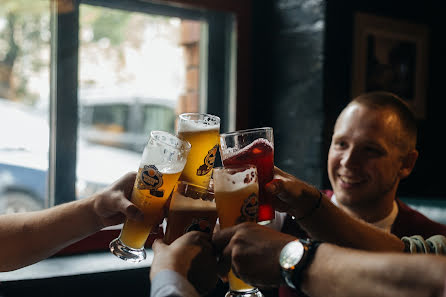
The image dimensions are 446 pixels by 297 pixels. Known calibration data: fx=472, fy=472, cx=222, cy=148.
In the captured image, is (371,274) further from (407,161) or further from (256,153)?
(407,161)

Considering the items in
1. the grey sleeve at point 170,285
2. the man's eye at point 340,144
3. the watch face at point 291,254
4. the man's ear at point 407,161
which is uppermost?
the man's eye at point 340,144

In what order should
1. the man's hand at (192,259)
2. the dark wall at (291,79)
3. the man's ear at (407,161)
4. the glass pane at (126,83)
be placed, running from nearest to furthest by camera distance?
the man's hand at (192,259), the man's ear at (407,161), the glass pane at (126,83), the dark wall at (291,79)

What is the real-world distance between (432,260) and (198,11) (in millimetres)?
2275

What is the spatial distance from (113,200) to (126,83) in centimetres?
154

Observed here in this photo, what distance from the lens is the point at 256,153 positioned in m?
1.23

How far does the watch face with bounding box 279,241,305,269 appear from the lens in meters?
0.99

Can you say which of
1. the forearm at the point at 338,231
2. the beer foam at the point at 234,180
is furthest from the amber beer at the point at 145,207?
the forearm at the point at 338,231

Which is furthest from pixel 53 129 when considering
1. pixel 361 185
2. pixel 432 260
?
pixel 432 260

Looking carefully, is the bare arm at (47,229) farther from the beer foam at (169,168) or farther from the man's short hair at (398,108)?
the man's short hair at (398,108)

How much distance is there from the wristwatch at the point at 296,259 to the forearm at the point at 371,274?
0.01m

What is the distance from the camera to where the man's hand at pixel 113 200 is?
51.6 inches

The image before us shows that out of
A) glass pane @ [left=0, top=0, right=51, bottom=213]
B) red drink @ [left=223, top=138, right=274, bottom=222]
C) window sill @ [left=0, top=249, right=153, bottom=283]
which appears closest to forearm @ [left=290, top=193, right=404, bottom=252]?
red drink @ [left=223, top=138, right=274, bottom=222]

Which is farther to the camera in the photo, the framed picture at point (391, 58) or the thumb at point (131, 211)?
the framed picture at point (391, 58)

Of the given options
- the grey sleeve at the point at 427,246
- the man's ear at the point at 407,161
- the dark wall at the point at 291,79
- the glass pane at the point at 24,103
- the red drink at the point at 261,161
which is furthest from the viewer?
the dark wall at the point at 291,79
